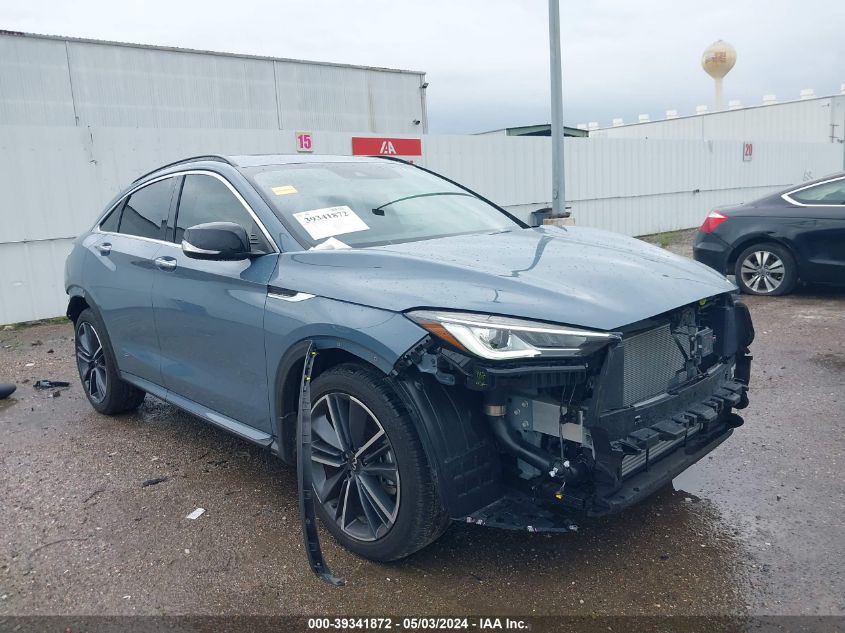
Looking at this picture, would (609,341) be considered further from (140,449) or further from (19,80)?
(19,80)

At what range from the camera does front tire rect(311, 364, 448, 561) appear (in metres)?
2.74

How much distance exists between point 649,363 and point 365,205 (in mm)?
1684

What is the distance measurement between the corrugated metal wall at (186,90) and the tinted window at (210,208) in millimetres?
16248

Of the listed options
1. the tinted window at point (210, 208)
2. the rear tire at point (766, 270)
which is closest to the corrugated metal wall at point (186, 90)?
the rear tire at point (766, 270)

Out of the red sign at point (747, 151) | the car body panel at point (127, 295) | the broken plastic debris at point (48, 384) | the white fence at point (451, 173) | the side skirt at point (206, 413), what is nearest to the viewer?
the side skirt at point (206, 413)

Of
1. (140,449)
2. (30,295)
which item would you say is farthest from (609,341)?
(30,295)

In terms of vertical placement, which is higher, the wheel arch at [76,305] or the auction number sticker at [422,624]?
the wheel arch at [76,305]

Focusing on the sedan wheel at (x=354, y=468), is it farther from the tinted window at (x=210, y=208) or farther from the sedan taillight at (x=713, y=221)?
the sedan taillight at (x=713, y=221)

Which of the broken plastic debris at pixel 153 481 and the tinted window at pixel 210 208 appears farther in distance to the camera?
the broken plastic debris at pixel 153 481

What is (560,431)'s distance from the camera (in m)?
2.62

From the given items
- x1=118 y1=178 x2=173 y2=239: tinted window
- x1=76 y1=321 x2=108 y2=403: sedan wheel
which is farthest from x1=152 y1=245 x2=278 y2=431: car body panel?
x1=76 y1=321 x2=108 y2=403: sedan wheel

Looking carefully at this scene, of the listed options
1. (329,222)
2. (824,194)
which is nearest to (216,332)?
(329,222)

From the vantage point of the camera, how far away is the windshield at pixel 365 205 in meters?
3.48

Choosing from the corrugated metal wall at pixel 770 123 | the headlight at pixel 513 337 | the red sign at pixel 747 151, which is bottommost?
the headlight at pixel 513 337
